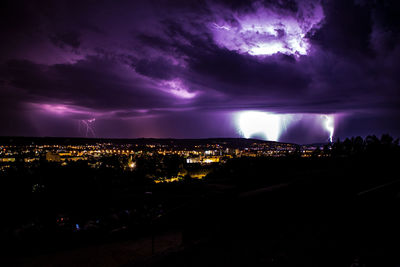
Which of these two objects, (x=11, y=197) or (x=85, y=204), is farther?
(x=85, y=204)

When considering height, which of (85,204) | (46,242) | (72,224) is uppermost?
(85,204)

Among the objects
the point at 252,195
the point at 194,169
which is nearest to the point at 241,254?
the point at 252,195

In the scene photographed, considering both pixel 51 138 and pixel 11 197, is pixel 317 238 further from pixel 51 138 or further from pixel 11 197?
pixel 51 138

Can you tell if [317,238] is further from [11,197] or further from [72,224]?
[11,197]

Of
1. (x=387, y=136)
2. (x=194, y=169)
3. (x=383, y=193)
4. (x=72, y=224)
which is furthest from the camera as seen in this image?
(x=194, y=169)

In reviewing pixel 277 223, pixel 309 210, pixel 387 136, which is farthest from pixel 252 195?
pixel 387 136

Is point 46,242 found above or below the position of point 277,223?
below

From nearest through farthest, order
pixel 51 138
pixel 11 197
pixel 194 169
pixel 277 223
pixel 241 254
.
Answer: pixel 241 254, pixel 277 223, pixel 11 197, pixel 194 169, pixel 51 138

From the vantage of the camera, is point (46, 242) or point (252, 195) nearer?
point (252, 195)

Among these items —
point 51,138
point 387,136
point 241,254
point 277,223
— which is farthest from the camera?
point 51,138
